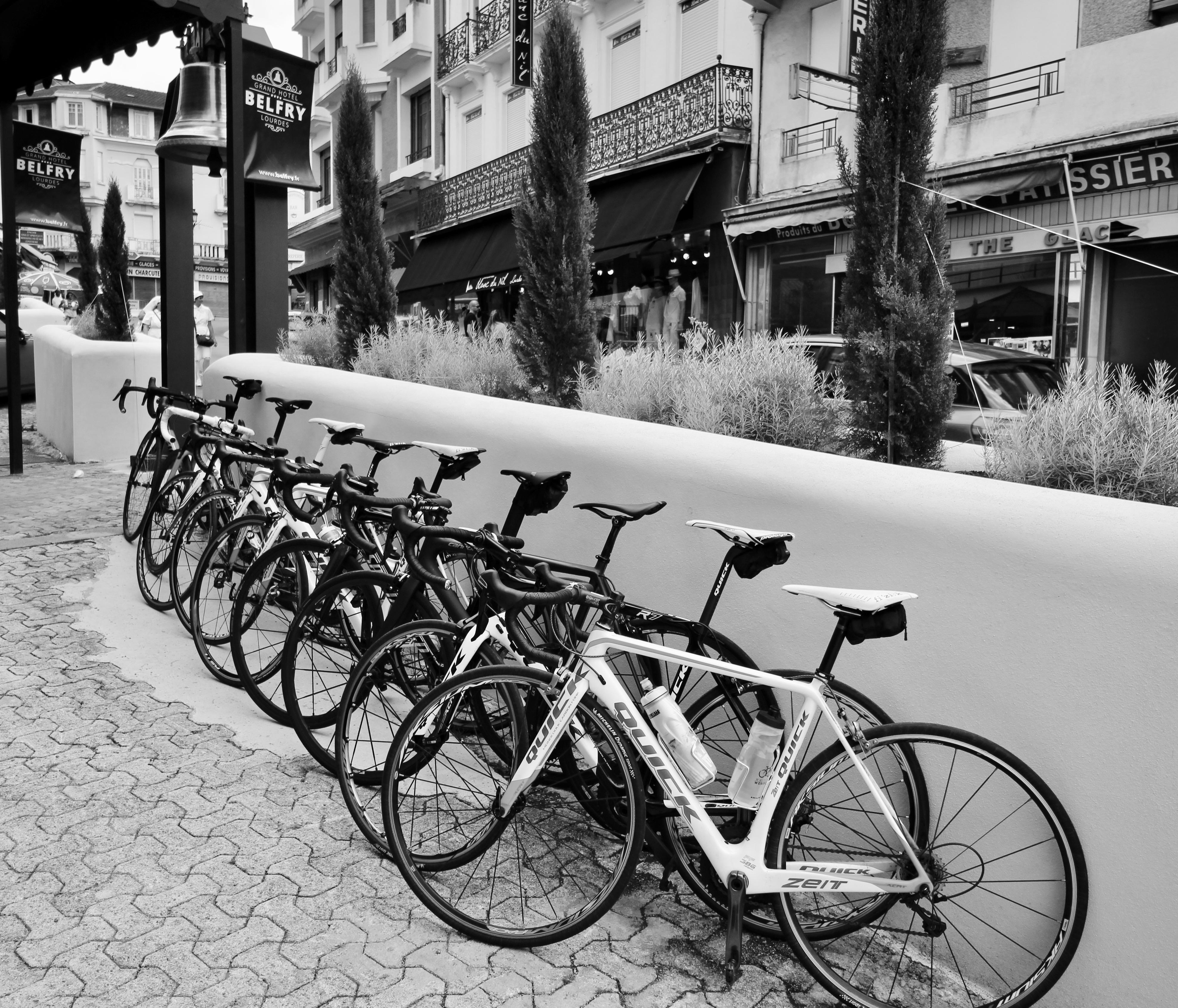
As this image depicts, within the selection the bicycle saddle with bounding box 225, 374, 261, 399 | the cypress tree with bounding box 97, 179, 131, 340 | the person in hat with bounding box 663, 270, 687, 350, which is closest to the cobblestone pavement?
the bicycle saddle with bounding box 225, 374, 261, 399

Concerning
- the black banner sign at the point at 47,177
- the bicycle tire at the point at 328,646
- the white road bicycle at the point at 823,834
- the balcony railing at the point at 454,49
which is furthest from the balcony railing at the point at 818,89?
the white road bicycle at the point at 823,834

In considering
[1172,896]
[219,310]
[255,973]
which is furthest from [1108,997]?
[219,310]

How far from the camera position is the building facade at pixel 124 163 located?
67.6 m

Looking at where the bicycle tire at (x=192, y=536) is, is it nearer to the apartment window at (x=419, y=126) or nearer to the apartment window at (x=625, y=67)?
the apartment window at (x=625, y=67)

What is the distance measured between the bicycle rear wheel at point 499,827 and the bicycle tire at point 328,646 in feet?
1.81

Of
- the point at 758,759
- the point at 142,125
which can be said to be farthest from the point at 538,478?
the point at 142,125

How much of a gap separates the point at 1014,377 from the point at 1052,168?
546cm

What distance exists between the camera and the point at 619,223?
1883 cm

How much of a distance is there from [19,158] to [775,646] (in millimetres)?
11808

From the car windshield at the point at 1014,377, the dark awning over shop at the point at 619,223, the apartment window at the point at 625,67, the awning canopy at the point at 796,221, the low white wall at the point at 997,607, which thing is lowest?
the low white wall at the point at 997,607

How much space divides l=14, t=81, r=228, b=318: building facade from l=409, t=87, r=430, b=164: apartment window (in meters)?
37.4

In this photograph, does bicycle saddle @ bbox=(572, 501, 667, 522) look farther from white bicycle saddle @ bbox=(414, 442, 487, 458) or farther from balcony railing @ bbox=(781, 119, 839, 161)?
balcony railing @ bbox=(781, 119, 839, 161)

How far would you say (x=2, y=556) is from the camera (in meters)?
7.48

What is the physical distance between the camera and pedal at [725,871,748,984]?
2764 millimetres
